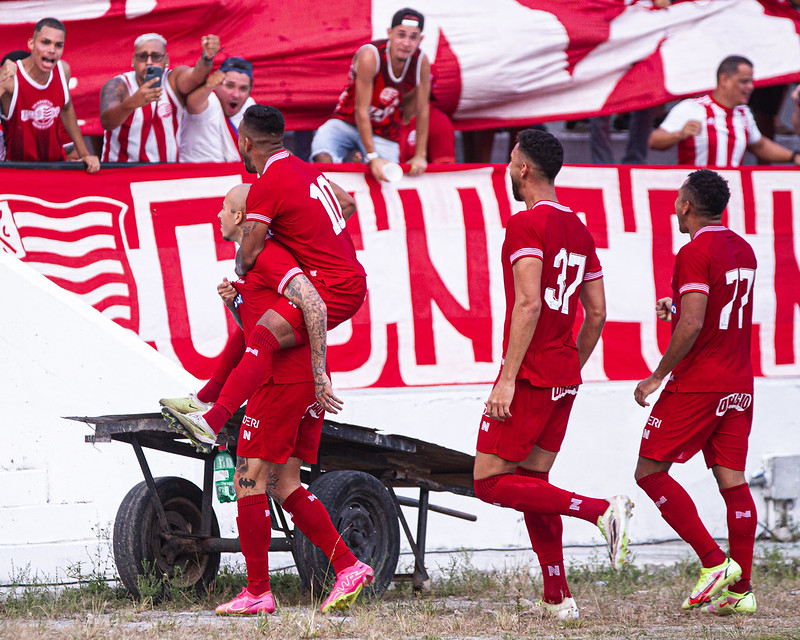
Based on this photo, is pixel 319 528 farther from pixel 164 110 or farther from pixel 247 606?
pixel 164 110

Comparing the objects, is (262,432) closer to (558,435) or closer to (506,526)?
(558,435)

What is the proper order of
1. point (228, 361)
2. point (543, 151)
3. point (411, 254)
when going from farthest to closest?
point (411, 254) < point (228, 361) < point (543, 151)

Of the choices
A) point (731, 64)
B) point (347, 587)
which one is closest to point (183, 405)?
point (347, 587)

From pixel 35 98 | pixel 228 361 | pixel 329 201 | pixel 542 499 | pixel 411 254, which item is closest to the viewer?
pixel 542 499

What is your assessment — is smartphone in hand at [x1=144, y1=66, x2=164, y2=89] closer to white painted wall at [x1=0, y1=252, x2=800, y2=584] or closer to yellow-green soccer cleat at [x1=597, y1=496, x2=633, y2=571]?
white painted wall at [x1=0, y1=252, x2=800, y2=584]

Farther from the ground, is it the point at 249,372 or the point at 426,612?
the point at 249,372

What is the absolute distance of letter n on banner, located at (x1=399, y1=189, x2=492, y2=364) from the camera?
8.24 metres

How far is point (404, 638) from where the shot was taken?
4547mm

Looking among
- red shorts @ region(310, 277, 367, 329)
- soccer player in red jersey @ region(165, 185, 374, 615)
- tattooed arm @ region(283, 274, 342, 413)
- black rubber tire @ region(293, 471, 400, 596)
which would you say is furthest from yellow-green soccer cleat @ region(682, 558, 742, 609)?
red shorts @ region(310, 277, 367, 329)

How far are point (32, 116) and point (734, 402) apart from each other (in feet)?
17.1

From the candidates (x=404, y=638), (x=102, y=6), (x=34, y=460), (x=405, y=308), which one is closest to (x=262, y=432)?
(x=404, y=638)

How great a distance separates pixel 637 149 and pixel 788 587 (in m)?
5.02

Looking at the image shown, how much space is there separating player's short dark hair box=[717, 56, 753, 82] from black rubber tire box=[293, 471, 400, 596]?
18.1ft

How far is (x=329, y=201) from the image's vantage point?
540 centimetres
